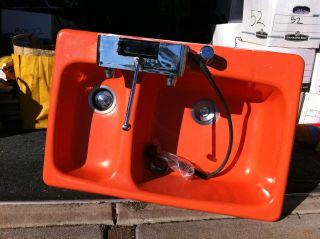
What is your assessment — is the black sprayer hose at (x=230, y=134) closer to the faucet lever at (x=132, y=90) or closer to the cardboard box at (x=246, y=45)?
the faucet lever at (x=132, y=90)

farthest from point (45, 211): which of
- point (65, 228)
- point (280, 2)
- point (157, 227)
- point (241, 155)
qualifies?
point (280, 2)

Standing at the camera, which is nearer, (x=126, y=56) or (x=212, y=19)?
(x=126, y=56)

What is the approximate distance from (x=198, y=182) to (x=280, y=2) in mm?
1309

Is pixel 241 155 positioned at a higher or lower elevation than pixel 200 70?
lower

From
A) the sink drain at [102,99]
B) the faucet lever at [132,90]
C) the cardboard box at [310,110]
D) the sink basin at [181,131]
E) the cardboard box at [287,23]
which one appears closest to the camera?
the faucet lever at [132,90]

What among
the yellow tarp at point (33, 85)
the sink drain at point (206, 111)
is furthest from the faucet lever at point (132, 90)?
the yellow tarp at point (33, 85)

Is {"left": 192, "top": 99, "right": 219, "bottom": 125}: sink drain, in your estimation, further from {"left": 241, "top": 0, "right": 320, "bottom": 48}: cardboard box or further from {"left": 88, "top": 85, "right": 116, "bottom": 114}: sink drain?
{"left": 241, "top": 0, "right": 320, "bottom": 48}: cardboard box

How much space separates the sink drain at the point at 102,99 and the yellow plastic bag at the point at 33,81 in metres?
0.93

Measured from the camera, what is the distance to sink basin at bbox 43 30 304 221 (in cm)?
196

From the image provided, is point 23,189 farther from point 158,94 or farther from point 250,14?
point 250,14

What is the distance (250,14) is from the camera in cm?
303

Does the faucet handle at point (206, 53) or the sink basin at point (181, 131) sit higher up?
the faucet handle at point (206, 53)

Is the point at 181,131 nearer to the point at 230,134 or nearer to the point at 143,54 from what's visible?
the point at 230,134

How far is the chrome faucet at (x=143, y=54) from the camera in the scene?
1796 mm
